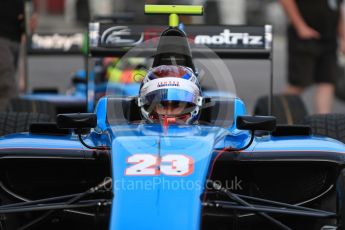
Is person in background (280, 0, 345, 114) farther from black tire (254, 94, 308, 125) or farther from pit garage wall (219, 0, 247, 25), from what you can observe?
pit garage wall (219, 0, 247, 25)

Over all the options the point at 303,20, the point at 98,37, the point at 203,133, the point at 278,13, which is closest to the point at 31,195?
the point at 203,133

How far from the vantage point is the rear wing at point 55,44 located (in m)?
9.42

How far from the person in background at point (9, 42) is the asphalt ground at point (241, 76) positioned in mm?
3832

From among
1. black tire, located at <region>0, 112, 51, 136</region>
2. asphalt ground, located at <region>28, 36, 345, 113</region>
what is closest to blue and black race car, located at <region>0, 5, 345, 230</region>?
black tire, located at <region>0, 112, 51, 136</region>

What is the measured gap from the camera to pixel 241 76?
16188 millimetres

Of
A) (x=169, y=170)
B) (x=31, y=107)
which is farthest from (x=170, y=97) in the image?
(x=31, y=107)

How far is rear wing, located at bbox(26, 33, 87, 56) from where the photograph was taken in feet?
30.9

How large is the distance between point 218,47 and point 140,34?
58 centimetres

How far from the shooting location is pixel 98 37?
6922mm

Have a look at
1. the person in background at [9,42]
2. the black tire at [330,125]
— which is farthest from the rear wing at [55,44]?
the black tire at [330,125]

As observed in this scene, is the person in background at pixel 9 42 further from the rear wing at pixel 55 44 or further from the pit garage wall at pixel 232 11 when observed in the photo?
the pit garage wall at pixel 232 11

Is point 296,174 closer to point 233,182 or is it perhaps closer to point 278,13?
point 233,182

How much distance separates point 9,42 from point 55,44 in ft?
4.33

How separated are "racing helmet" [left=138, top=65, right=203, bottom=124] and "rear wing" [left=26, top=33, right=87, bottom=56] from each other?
431 centimetres
